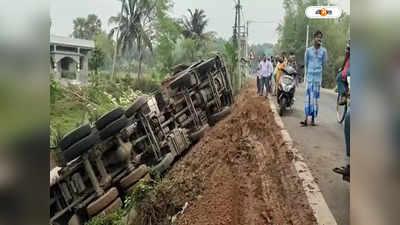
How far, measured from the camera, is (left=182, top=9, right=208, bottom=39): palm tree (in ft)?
7.43

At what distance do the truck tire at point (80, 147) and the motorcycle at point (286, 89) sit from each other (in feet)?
3.88

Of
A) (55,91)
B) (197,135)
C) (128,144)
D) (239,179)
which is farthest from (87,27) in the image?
(239,179)

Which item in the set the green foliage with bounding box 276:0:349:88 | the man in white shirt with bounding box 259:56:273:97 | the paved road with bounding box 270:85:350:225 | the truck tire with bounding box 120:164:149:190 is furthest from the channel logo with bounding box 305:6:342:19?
the truck tire with bounding box 120:164:149:190

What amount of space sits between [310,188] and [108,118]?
116 cm

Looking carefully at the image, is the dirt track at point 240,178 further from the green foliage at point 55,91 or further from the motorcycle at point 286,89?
the green foliage at point 55,91

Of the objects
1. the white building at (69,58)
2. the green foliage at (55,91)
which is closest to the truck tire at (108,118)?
the white building at (69,58)

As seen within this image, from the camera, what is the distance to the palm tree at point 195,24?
7.43 ft

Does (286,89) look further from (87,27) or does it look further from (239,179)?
(87,27)

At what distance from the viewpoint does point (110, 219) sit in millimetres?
2262

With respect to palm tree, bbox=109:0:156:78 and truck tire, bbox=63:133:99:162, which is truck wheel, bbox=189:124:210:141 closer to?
palm tree, bbox=109:0:156:78
